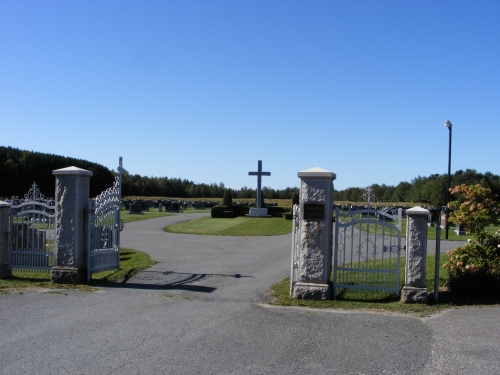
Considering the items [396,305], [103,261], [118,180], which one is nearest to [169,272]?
[103,261]

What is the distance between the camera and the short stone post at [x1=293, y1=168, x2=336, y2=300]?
8.80 meters

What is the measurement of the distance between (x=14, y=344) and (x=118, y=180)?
20.2 feet

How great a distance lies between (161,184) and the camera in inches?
3391

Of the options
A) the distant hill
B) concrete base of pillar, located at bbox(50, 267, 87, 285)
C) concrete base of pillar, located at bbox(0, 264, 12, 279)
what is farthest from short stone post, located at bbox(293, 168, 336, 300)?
the distant hill

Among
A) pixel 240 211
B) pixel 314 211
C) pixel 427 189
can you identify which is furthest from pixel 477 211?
pixel 427 189

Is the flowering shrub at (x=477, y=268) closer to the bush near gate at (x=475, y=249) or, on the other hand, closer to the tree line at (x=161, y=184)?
the bush near gate at (x=475, y=249)

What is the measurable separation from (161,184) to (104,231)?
76.0m

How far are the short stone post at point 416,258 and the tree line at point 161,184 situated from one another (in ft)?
98.1

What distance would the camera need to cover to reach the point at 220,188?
92.2m

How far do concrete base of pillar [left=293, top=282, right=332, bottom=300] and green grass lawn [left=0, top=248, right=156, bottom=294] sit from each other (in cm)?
407

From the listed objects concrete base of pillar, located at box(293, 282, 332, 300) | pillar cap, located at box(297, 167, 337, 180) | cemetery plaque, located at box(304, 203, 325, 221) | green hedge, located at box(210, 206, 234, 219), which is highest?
pillar cap, located at box(297, 167, 337, 180)

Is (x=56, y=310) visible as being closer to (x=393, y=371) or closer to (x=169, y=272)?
(x=169, y=272)

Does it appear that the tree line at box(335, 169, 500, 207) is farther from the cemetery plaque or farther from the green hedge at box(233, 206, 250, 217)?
the cemetery plaque

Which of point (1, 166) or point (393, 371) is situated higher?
point (1, 166)
